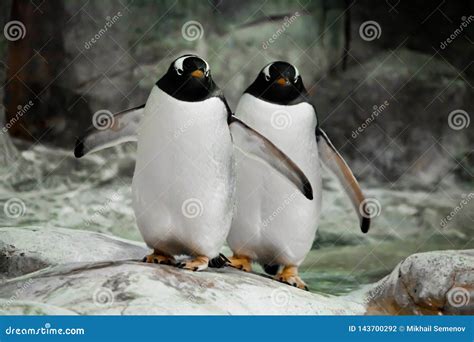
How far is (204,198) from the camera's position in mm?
2809

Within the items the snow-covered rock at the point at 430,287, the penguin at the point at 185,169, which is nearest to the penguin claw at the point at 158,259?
the penguin at the point at 185,169

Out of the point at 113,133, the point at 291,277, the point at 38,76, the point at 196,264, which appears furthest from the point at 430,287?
the point at 38,76

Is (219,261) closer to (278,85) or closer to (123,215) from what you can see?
(123,215)

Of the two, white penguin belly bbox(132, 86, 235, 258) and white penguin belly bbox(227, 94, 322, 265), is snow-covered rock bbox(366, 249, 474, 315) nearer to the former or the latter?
white penguin belly bbox(227, 94, 322, 265)

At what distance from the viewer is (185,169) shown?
280 centimetres

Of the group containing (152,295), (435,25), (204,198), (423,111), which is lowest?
(152,295)

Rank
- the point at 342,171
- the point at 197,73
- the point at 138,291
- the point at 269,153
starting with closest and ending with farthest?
the point at 138,291 → the point at 197,73 → the point at 269,153 → the point at 342,171

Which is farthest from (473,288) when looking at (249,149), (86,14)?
(86,14)

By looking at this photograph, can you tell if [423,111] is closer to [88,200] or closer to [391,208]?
[391,208]

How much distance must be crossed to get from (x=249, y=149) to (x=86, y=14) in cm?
87

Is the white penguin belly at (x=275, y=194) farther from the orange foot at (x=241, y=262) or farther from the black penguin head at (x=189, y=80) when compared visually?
the black penguin head at (x=189, y=80)

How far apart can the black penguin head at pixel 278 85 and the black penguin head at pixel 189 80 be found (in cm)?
29

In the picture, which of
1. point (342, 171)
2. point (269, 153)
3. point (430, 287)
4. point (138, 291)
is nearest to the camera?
point (138, 291)

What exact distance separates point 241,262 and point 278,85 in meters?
0.64
